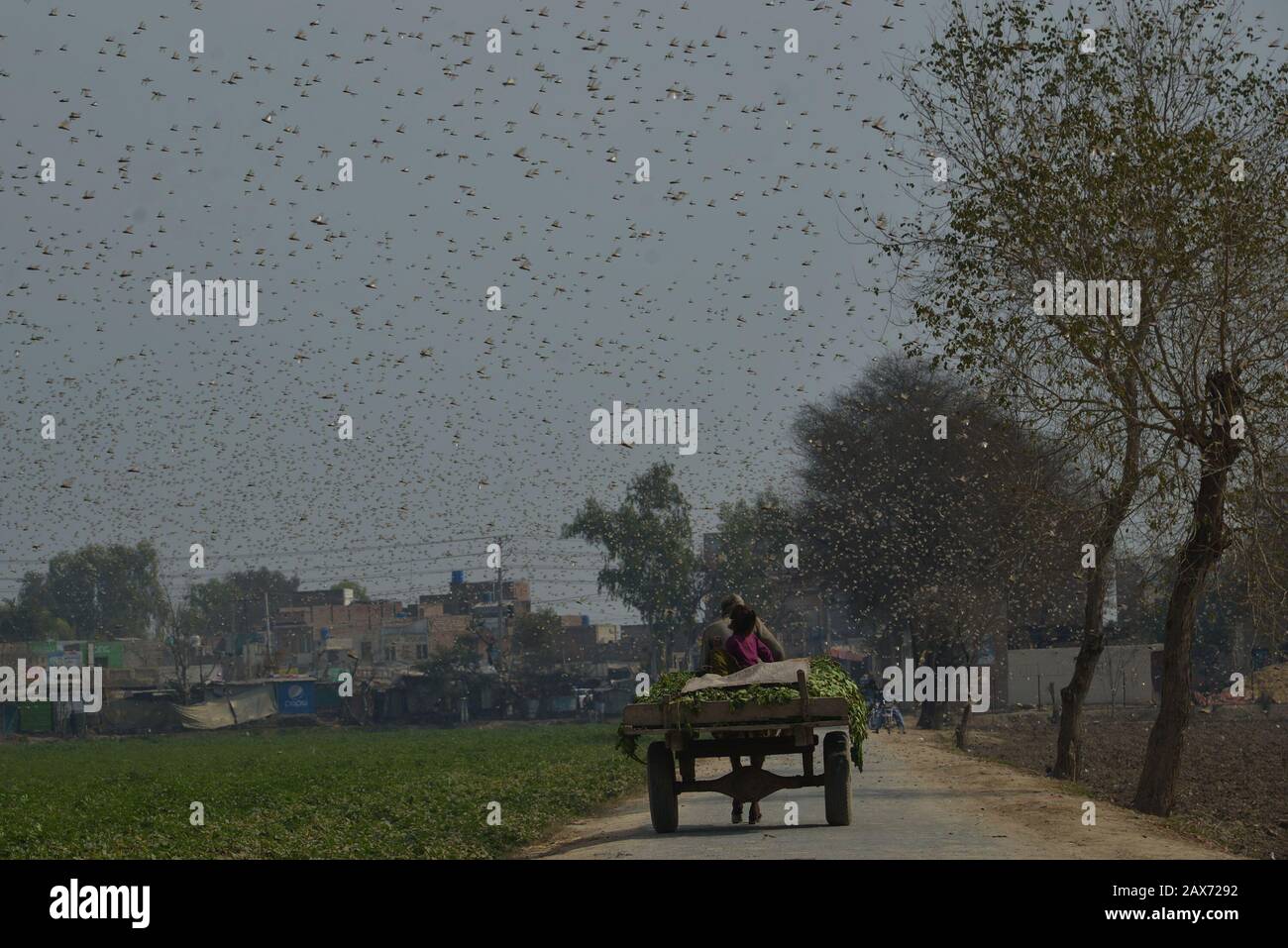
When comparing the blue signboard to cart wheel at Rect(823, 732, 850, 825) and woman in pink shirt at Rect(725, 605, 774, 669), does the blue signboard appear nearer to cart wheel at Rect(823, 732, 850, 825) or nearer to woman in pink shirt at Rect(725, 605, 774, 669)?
woman in pink shirt at Rect(725, 605, 774, 669)

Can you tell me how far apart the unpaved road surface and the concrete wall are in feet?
155

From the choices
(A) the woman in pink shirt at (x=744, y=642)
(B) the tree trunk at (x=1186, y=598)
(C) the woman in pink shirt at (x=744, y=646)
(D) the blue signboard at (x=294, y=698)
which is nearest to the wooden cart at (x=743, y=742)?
(C) the woman in pink shirt at (x=744, y=646)

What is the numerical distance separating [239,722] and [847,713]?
76802mm

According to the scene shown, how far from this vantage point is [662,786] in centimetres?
1521

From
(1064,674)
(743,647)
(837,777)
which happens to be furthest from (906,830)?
(1064,674)

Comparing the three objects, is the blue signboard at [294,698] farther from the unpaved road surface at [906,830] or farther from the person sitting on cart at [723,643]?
the person sitting on cart at [723,643]

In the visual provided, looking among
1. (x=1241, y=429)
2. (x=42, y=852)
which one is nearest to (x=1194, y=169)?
(x=1241, y=429)

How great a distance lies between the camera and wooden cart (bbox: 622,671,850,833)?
14273 mm

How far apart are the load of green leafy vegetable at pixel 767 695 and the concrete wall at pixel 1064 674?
191 ft

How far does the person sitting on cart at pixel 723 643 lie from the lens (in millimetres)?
15609

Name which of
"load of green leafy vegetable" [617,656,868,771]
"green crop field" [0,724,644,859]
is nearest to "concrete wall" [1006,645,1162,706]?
"green crop field" [0,724,644,859]

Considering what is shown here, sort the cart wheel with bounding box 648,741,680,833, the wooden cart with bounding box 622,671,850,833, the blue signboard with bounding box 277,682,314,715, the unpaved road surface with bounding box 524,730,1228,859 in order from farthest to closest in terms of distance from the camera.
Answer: the blue signboard with bounding box 277,682,314,715 < the cart wheel with bounding box 648,741,680,833 < the wooden cart with bounding box 622,671,850,833 < the unpaved road surface with bounding box 524,730,1228,859

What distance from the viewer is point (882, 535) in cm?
5938
